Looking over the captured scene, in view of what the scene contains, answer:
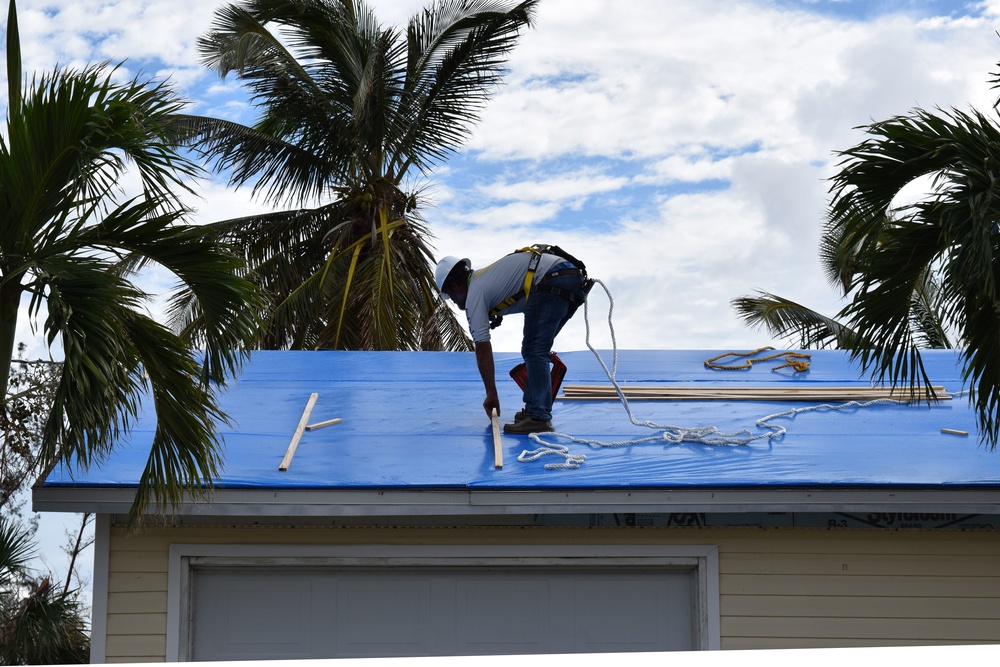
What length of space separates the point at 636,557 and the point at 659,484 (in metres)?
0.66

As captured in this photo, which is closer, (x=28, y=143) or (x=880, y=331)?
(x=28, y=143)

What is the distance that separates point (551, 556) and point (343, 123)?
1365cm

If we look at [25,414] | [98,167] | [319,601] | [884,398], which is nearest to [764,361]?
[884,398]

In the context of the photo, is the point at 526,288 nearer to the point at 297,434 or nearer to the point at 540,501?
the point at 540,501

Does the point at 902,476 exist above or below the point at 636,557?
above

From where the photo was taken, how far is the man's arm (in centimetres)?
786

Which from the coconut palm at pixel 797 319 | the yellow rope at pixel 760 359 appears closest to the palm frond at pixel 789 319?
the coconut palm at pixel 797 319

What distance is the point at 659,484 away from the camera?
6.81 meters

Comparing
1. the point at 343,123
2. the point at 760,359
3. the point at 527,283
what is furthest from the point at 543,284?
the point at 343,123

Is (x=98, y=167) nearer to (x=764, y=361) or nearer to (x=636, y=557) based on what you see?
(x=636, y=557)

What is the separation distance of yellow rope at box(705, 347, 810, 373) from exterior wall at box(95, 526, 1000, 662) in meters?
3.17

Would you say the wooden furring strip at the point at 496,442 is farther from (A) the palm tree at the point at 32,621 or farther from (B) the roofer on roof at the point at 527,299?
(A) the palm tree at the point at 32,621

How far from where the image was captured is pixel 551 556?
23.6 ft

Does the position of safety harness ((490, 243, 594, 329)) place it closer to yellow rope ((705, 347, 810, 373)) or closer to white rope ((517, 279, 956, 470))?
white rope ((517, 279, 956, 470))
